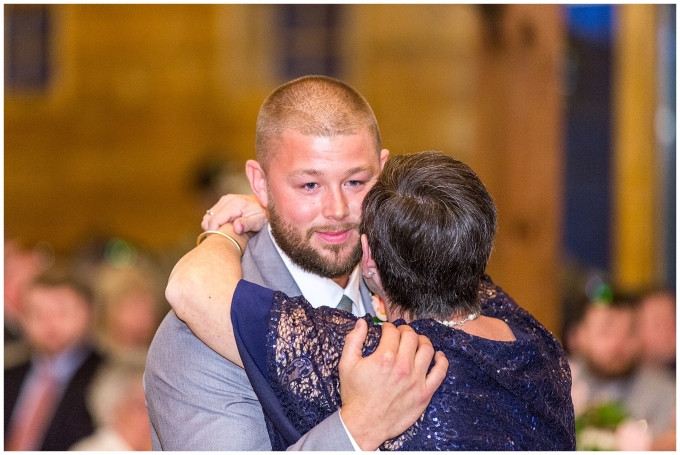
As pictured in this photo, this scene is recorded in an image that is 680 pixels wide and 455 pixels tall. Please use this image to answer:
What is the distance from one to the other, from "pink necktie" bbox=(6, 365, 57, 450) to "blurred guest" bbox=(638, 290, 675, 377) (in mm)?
2845

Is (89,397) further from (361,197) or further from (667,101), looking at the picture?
(667,101)

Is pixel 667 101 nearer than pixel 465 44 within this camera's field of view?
Yes


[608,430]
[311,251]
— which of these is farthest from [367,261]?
[608,430]

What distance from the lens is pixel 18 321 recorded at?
181 inches

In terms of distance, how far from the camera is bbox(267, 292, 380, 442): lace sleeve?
162 centimetres

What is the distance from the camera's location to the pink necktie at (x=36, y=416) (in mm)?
3761

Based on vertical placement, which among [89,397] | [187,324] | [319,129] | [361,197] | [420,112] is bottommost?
[89,397]

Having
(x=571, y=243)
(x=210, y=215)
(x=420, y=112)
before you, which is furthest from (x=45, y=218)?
(x=210, y=215)

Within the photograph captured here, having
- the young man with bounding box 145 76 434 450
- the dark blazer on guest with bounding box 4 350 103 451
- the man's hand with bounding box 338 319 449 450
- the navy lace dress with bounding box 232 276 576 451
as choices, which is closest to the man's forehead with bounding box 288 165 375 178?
the young man with bounding box 145 76 434 450

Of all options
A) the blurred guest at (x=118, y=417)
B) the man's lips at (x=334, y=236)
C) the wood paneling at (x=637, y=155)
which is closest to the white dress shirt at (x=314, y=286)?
the man's lips at (x=334, y=236)

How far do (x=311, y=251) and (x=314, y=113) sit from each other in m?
0.34

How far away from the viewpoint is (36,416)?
3.83 m

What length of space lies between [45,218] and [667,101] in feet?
21.2

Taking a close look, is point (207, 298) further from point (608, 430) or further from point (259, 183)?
point (608, 430)
